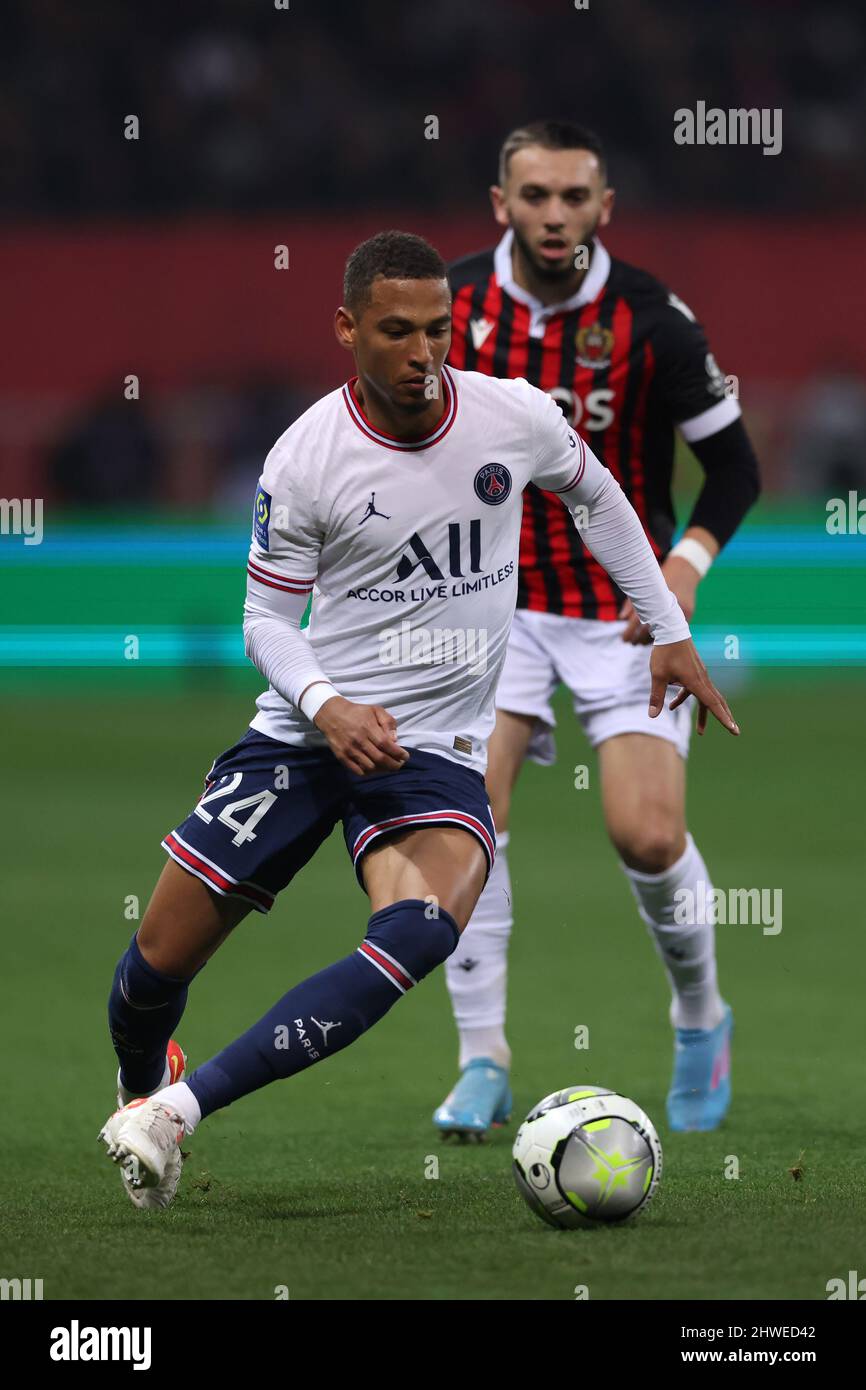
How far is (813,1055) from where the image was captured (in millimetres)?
5918

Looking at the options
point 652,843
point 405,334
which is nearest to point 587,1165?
point 652,843

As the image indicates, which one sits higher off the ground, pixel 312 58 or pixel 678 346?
pixel 312 58

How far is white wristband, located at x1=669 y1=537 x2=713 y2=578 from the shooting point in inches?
203

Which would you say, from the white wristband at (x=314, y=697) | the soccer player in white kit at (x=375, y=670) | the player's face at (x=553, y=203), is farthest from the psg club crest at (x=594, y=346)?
the white wristband at (x=314, y=697)

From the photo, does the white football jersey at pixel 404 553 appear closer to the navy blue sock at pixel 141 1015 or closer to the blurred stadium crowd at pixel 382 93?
the navy blue sock at pixel 141 1015

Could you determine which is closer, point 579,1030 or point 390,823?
point 390,823

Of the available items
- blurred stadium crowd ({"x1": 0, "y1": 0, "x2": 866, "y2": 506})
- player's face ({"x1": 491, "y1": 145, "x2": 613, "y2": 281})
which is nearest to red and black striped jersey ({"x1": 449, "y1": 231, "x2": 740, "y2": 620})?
player's face ({"x1": 491, "y1": 145, "x2": 613, "y2": 281})

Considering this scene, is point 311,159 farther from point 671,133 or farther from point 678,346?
point 678,346

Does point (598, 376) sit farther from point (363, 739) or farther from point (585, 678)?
point (363, 739)

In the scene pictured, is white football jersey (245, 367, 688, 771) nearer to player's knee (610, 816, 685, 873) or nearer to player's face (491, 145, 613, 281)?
player's knee (610, 816, 685, 873)

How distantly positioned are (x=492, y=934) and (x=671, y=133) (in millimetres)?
16327

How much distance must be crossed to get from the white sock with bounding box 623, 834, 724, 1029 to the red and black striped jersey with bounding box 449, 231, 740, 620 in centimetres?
70

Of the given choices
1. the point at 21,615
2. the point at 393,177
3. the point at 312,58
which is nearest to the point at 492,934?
the point at 21,615
